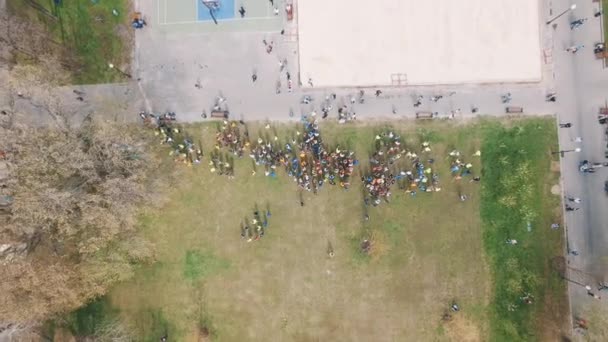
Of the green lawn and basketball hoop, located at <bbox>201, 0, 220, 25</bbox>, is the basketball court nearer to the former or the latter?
basketball hoop, located at <bbox>201, 0, 220, 25</bbox>

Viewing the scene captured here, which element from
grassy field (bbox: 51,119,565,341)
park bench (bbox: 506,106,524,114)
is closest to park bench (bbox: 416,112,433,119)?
grassy field (bbox: 51,119,565,341)

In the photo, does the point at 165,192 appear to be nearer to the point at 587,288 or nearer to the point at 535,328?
the point at 535,328

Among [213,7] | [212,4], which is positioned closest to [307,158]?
[213,7]

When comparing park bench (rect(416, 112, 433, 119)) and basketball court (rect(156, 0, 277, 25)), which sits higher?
basketball court (rect(156, 0, 277, 25))

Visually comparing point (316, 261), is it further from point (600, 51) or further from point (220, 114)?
point (600, 51)

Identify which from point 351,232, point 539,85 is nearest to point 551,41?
point 539,85

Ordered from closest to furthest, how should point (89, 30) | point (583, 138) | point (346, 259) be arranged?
1. point (583, 138)
2. point (346, 259)
3. point (89, 30)

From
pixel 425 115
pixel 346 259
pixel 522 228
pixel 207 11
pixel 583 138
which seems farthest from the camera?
pixel 207 11
